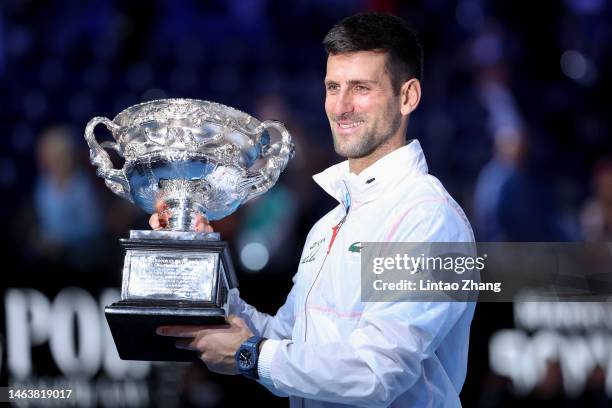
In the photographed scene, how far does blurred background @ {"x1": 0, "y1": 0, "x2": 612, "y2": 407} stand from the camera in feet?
12.9

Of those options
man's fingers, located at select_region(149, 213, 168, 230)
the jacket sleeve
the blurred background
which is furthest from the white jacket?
the blurred background

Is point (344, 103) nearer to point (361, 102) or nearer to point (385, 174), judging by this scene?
point (361, 102)

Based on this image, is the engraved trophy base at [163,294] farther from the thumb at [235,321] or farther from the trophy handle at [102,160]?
the trophy handle at [102,160]

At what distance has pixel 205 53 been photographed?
583 cm

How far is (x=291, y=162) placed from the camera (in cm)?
468

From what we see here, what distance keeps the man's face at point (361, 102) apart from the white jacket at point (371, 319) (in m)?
0.08

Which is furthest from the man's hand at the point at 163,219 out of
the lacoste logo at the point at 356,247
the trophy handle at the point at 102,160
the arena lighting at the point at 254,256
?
the arena lighting at the point at 254,256

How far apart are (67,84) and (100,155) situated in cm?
342

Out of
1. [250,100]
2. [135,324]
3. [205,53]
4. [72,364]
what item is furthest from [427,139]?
[135,324]

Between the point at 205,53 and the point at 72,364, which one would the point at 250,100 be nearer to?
the point at 205,53

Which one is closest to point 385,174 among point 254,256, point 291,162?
point 254,256

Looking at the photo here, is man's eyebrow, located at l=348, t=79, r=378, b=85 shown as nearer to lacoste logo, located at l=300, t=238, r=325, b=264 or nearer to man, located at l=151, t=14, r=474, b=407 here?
man, located at l=151, t=14, r=474, b=407

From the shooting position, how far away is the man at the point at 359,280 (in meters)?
1.93

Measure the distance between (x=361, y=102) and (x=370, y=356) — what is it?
66 cm
